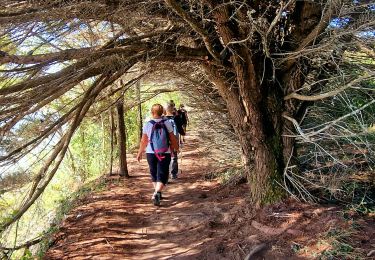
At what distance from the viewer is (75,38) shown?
17.9 ft

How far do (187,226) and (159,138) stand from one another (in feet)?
5.31

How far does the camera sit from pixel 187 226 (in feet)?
19.5

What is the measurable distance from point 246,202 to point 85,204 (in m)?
3.52

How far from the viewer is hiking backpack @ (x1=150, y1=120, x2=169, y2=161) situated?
651cm

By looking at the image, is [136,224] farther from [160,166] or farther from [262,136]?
[262,136]

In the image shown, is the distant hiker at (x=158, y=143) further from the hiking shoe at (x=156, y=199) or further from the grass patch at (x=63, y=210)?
the grass patch at (x=63, y=210)

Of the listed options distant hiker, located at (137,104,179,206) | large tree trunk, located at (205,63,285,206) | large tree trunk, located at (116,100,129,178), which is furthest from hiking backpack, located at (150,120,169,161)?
large tree trunk, located at (116,100,129,178)

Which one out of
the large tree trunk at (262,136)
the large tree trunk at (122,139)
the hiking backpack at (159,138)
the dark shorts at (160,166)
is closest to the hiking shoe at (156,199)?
the dark shorts at (160,166)

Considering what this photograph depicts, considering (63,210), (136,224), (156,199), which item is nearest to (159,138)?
(156,199)

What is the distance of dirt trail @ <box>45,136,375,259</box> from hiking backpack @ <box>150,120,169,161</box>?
1.17 meters

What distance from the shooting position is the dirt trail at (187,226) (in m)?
4.60

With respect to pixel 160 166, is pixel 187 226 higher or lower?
lower

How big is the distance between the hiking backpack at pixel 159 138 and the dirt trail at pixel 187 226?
46.2 inches

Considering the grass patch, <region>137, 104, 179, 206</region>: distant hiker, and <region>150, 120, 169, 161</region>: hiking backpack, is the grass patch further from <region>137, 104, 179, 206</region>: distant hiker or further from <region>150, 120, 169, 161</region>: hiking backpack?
<region>150, 120, 169, 161</region>: hiking backpack
